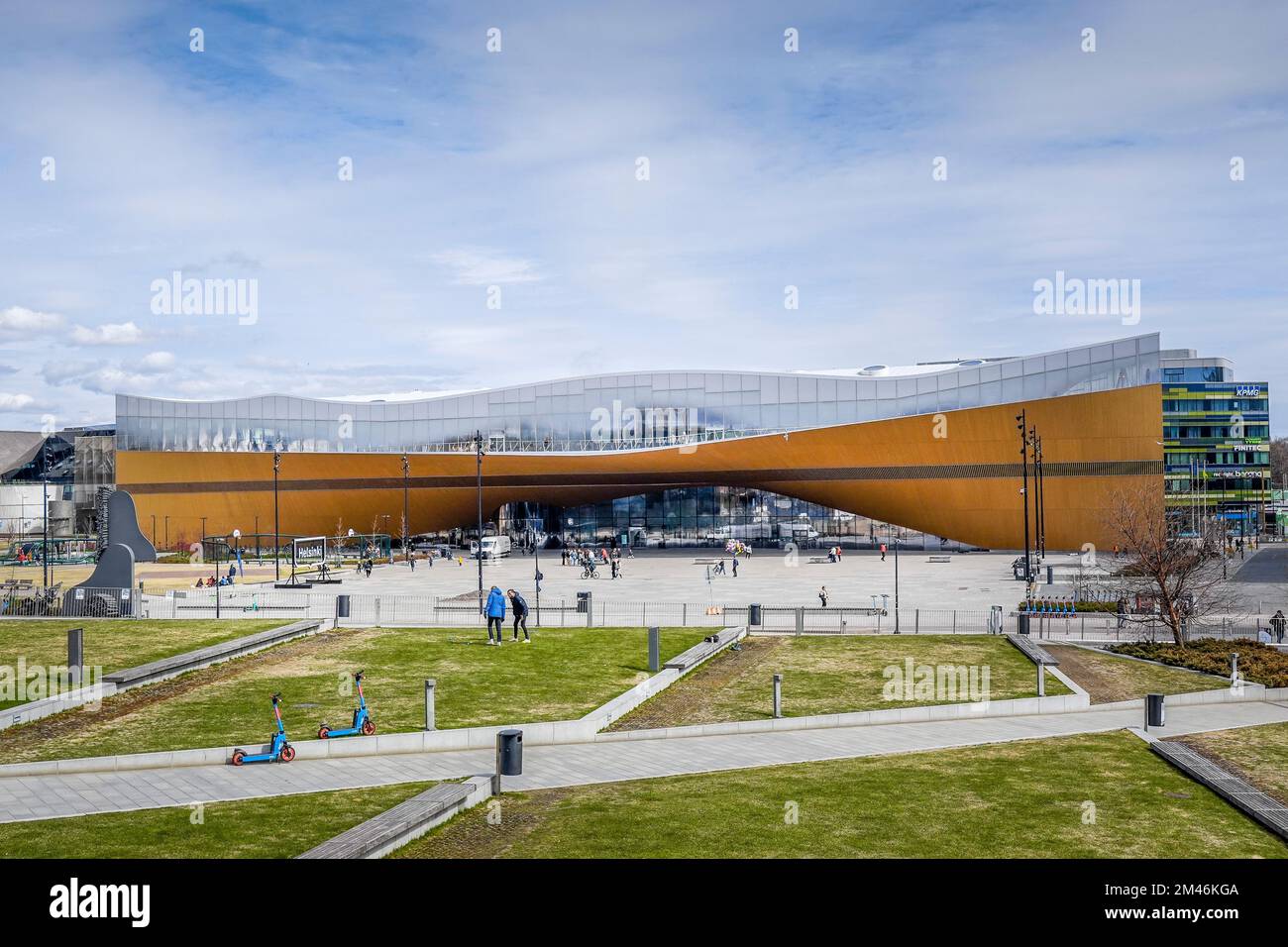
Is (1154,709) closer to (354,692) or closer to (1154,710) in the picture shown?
(1154,710)

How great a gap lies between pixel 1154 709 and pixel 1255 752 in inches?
69.7

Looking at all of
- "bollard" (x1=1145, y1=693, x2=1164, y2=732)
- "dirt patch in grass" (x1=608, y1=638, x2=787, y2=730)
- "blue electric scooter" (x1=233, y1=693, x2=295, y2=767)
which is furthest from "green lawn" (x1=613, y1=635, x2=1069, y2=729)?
"blue electric scooter" (x1=233, y1=693, x2=295, y2=767)

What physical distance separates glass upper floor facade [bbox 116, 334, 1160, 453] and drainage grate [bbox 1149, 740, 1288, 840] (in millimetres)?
44290

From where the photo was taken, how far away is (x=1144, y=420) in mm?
54719

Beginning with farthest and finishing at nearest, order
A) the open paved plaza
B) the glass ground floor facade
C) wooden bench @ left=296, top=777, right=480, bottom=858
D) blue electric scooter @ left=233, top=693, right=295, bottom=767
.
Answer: the glass ground floor facade → the open paved plaza → blue electric scooter @ left=233, top=693, right=295, bottom=767 → wooden bench @ left=296, top=777, right=480, bottom=858

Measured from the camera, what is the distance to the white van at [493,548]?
2314 inches

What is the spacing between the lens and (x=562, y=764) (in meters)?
14.3

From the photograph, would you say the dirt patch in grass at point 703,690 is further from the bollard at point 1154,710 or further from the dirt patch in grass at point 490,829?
the bollard at point 1154,710

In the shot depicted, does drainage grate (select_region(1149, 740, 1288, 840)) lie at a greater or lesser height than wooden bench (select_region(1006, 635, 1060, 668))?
lesser

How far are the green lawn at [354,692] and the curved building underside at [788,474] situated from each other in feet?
118

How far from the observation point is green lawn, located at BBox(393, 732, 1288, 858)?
10125mm

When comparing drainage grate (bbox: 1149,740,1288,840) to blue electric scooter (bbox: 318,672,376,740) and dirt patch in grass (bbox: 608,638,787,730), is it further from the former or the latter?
blue electric scooter (bbox: 318,672,376,740)
